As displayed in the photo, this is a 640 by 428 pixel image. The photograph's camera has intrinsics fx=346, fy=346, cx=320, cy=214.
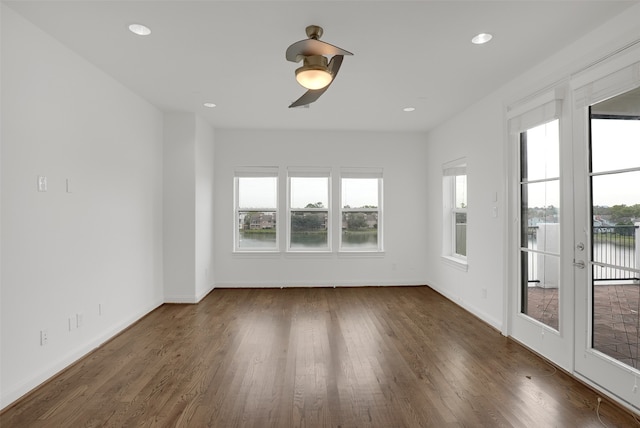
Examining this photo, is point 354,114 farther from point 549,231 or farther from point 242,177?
point 549,231

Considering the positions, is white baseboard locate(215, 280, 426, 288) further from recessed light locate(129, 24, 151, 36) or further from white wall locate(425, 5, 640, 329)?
recessed light locate(129, 24, 151, 36)

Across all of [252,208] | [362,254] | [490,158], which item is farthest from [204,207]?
[490,158]

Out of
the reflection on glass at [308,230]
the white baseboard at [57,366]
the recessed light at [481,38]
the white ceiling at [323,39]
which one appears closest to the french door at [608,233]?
the white ceiling at [323,39]

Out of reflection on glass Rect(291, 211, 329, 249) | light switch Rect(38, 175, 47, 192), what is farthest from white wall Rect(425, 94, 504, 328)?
light switch Rect(38, 175, 47, 192)

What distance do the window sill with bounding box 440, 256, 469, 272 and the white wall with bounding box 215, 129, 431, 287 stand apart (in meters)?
0.81

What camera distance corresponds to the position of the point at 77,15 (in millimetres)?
2520

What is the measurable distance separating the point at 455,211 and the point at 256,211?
3394 mm

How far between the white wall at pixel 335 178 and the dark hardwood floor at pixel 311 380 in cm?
175

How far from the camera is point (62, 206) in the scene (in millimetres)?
3018

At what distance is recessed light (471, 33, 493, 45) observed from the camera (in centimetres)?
280

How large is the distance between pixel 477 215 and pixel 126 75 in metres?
4.48

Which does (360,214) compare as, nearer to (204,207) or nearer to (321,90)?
(204,207)

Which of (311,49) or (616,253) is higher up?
(311,49)

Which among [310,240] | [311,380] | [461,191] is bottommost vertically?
[311,380]
